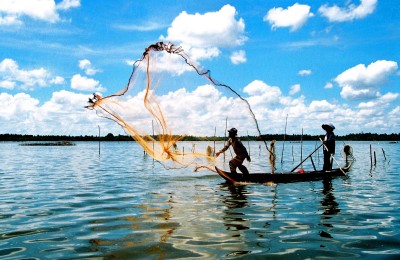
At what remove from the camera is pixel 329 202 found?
1010cm

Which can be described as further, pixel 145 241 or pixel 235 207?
pixel 235 207

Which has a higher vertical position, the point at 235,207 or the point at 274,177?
the point at 274,177

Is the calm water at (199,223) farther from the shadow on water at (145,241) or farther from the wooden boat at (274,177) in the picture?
the wooden boat at (274,177)

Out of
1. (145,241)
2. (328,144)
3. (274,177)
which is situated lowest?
(145,241)

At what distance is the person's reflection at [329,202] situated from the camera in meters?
8.79

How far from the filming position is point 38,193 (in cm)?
1187

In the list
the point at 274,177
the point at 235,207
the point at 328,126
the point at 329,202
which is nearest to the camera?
the point at 235,207

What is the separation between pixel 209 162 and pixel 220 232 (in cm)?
644

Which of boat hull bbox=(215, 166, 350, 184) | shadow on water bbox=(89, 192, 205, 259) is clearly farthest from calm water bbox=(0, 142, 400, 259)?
boat hull bbox=(215, 166, 350, 184)

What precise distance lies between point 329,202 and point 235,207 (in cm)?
287

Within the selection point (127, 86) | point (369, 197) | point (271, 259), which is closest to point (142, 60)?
point (127, 86)

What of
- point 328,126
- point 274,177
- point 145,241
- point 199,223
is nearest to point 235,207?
point 199,223

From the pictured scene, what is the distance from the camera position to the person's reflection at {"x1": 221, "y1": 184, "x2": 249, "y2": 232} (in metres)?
7.31

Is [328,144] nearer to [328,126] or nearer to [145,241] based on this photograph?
[328,126]
